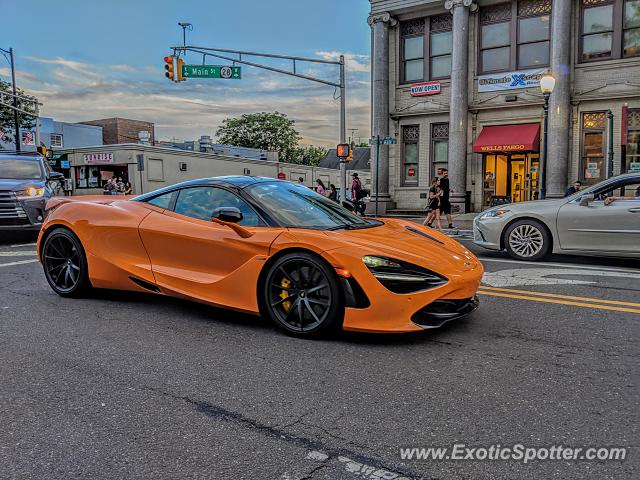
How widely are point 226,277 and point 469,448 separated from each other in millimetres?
2607

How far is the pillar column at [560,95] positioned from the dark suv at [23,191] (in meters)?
16.5

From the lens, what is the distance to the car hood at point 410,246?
13.5ft

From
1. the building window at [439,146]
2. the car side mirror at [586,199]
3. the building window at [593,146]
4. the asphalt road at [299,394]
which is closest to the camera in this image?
the asphalt road at [299,394]

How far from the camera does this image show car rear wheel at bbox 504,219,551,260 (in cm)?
881

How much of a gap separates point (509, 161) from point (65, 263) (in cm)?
1940

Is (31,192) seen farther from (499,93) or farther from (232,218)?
(499,93)

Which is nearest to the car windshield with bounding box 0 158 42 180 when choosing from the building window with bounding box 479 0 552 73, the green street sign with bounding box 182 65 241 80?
the green street sign with bounding box 182 65 241 80

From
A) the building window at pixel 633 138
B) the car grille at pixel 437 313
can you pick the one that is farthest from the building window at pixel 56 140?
the car grille at pixel 437 313

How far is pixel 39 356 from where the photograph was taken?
3.95 m

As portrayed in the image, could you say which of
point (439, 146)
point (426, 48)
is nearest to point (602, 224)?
point (439, 146)

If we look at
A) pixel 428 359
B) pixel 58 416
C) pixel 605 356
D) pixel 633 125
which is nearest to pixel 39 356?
pixel 58 416

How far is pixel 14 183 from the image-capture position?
11438 mm

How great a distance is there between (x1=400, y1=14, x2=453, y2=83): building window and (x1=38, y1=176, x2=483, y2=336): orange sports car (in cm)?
1898

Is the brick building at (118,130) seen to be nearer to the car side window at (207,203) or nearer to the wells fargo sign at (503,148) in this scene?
the wells fargo sign at (503,148)
